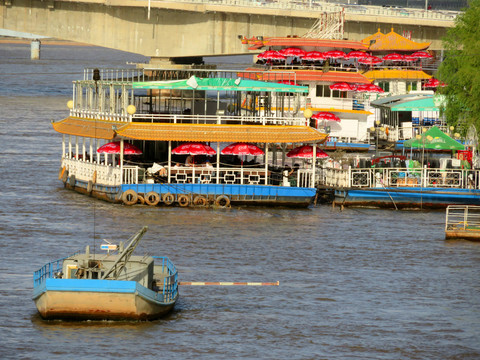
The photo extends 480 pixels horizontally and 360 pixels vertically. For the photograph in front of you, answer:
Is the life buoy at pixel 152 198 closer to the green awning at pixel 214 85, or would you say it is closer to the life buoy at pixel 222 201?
the life buoy at pixel 222 201

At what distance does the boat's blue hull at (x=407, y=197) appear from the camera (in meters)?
57.6

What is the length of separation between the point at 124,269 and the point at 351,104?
5178cm

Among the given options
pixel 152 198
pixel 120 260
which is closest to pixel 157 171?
pixel 152 198

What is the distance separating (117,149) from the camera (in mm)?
56594

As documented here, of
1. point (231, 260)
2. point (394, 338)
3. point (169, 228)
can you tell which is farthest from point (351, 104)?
point (394, 338)

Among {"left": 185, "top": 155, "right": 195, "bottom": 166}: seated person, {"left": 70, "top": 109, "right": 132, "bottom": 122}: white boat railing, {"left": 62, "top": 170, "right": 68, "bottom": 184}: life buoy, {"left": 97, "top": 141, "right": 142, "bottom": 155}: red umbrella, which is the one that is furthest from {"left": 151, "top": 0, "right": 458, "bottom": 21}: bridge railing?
{"left": 97, "top": 141, "right": 142, "bottom": 155}: red umbrella

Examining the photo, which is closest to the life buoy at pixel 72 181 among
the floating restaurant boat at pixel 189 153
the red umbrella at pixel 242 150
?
the floating restaurant boat at pixel 189 153

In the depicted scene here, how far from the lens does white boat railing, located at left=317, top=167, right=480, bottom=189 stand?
58.3 meters

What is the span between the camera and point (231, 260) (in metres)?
43.9

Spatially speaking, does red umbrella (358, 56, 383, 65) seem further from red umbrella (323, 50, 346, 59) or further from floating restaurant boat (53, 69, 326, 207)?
floating restaurant boat (53, 69, 326, 207)

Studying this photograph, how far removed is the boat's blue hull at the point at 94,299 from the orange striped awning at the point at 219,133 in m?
22.5

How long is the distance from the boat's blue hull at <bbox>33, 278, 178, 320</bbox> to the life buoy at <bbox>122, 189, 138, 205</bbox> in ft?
71.5

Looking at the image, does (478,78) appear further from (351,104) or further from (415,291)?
(351,104)

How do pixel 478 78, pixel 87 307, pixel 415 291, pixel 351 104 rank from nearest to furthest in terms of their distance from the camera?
pixel 87 307, pixel 415 291, pixel 478 78, pixel 351 104
